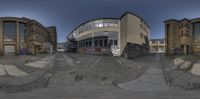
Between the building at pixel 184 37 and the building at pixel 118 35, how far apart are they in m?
4.69

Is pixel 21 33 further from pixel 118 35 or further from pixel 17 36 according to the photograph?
pixel 118 35

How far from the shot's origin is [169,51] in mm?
32344

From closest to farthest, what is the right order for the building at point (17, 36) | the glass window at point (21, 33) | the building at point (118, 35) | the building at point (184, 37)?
the building at point (118, 35) → the building at point (184, 37) → the building at point (17, 36) → the glass window at point (21, 33)

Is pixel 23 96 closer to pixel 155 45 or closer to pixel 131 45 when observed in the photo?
pixel 131 45

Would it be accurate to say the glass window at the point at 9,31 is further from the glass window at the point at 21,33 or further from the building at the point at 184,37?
the building at the point at 184,37

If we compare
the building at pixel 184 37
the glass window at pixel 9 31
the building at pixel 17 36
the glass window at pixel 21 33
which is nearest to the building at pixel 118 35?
the building at pixel 184 37

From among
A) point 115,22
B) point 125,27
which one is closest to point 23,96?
point 125,27

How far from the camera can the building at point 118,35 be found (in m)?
26.6

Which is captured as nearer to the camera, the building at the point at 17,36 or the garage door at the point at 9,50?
the building at the point at 17,36

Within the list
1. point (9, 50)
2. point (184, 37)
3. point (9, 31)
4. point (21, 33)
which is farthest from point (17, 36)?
point (184, 37)

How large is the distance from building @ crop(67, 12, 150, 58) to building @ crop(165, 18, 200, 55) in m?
4.69

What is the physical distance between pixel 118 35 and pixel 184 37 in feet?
40.7

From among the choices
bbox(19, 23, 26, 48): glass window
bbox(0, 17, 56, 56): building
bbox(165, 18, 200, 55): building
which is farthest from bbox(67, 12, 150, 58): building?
bbox(19, 23, 26, 48): glass window

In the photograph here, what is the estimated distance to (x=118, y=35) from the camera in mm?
33188
